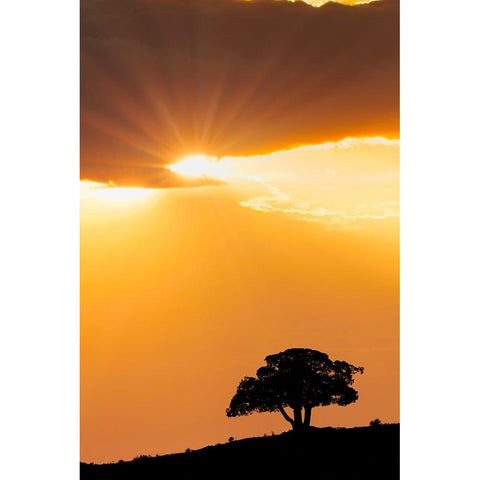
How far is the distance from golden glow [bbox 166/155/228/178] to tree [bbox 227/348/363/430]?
76.5 inches

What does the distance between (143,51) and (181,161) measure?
1200 millimetres

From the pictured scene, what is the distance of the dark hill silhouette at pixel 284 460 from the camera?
7148 millimetres

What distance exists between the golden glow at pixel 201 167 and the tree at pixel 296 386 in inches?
76.5

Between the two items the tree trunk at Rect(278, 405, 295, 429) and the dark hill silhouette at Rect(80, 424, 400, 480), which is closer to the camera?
the dark hill silhouette at Rect(80, 424, 400, 480)

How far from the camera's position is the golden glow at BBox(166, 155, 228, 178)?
24.7ft

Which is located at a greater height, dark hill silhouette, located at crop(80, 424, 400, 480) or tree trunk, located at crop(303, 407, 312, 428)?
tree trunk, located at crop(303, 407, 312, 428)

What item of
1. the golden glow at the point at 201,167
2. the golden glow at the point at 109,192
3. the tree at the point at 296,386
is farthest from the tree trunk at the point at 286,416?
the golden glow at the point at 109,192

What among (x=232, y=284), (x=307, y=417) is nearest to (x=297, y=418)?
(x=307, y=417)

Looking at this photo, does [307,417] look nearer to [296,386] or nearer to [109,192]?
[296,386]

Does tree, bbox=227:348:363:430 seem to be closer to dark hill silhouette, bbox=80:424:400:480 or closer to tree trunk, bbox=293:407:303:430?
tree trunk, bbox=293:407:303:430

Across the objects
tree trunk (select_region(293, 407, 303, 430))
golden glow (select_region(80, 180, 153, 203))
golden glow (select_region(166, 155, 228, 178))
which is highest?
golden glow (select_region(166, 155, 228, 178))

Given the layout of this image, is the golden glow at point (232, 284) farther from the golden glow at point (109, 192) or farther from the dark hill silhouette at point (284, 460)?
the dark hill silhouette at point (284, 460)

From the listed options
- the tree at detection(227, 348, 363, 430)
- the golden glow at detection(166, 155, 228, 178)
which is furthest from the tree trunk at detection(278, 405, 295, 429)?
the golden glow at detection(166, 155, 228, 178)

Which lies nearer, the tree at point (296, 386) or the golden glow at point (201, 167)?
the tree at point (296, 386)
